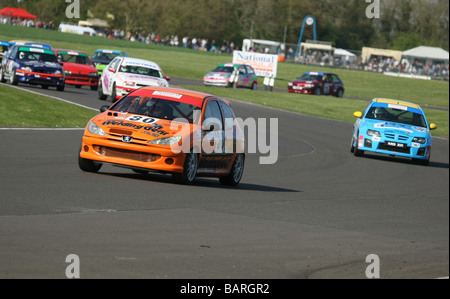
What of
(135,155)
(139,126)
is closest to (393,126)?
(139,126)

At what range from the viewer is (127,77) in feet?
97.4

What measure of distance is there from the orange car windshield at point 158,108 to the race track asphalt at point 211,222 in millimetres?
1057

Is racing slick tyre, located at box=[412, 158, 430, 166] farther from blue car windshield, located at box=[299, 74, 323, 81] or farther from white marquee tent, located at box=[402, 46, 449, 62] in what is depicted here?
white marquee tent, located at box=[402, 46, 449, 62]

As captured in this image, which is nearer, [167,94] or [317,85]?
[167,94]

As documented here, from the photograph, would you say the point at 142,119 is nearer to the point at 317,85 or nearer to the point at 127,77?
the point at 127,77

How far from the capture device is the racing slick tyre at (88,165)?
13.9 m

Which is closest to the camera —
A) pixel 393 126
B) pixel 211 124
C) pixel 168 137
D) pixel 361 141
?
pixel 168 137

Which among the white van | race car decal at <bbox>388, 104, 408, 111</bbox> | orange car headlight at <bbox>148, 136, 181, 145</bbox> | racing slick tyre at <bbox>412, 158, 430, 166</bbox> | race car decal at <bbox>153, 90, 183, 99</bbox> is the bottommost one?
racing slick tyre at <bbox>412, 158, 430, 166</bbox>

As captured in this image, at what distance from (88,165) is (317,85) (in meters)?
41.2

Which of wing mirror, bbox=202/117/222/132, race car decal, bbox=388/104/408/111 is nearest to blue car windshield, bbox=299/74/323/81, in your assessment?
race car decal, bbox=388/104/408/111

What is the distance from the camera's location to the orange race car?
13352mm

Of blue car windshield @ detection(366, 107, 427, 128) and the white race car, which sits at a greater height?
the white race car

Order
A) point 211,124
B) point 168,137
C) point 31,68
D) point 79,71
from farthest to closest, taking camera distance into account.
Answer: point 79,71 < point 31,68 < point 211,124 < point 168,137

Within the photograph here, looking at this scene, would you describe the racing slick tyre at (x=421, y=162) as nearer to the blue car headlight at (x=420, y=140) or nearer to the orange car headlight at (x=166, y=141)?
the blue car headlight at (x=420, y=140)
